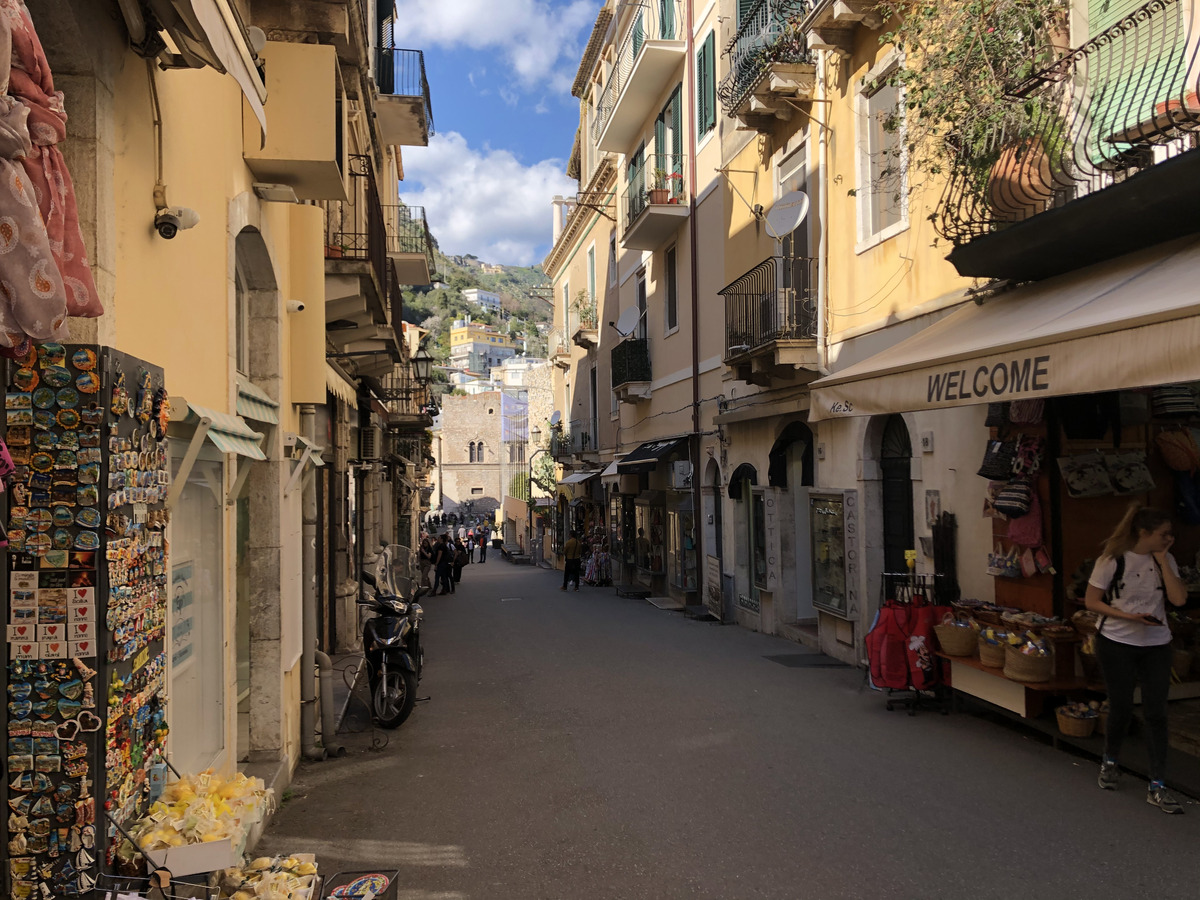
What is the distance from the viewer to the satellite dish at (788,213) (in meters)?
12.1

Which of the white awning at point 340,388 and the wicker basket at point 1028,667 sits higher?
→ the white awning at point 340,388

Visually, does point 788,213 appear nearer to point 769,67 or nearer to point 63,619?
point 769,67

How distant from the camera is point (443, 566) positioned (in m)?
23.5

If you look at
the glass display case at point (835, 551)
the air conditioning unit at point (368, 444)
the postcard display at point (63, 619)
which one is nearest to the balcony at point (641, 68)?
the air conditioning unit at point (368, 444)

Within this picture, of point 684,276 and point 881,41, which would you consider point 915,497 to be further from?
point 684,276

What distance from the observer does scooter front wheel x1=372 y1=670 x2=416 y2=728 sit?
835cm

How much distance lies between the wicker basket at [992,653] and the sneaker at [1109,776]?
4.69 ft

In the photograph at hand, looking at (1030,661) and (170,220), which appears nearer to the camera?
(170,220)

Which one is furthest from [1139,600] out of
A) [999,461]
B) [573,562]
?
[573,562]

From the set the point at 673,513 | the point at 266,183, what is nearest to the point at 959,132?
the point at 266,183

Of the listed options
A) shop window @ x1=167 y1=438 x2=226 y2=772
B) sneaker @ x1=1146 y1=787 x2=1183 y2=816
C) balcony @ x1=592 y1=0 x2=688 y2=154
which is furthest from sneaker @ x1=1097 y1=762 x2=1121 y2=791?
balcony @ x1=592 y1=0 x2=688 y2=154

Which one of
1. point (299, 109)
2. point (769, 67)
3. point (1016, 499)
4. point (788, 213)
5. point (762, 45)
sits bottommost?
point (1016, 499)

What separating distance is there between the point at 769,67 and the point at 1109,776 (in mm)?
9852

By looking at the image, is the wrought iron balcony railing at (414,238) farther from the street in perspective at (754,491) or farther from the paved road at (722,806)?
the paved road at (722,806)
